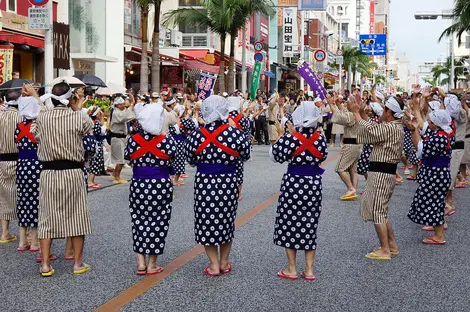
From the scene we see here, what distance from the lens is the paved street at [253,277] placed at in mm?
5820

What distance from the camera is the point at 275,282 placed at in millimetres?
6512

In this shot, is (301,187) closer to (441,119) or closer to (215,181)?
(215,181)

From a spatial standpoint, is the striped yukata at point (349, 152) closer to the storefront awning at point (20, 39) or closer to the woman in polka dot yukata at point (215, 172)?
the woman in polka dot yukata at point (215, 172)

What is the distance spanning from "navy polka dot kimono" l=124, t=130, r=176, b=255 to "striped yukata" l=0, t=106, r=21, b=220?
5.83 ft

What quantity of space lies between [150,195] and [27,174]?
1.68 meters

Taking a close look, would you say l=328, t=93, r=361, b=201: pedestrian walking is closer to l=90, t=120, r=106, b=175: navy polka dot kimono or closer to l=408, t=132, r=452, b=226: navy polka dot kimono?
l=408, t=132, r=452, b=226: navy polka dot kimono

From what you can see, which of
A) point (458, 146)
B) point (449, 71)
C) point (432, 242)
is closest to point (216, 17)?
point (458, 146)

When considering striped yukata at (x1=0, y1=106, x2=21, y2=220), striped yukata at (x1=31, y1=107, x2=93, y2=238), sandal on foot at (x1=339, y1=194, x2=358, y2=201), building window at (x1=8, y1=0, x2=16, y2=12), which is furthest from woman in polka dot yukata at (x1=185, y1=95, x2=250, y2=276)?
building window at (x1=8, y1=0, x2=16, y2=12)

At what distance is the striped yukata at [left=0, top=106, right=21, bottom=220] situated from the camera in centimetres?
778

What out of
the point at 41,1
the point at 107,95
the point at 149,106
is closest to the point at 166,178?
the point at 149,106

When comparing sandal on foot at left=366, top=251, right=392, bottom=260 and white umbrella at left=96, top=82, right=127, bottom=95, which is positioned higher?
white umbrella at left=96, top=82, right=127, bottom=95

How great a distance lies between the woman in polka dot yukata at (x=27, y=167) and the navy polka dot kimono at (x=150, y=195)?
4.42ft

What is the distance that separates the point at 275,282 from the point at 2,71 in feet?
38.4

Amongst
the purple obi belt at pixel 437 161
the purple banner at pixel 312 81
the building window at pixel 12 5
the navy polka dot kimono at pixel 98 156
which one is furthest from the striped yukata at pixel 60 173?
the building window at pixel 12 5
